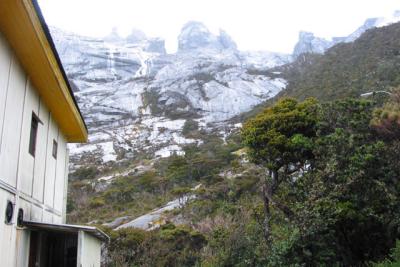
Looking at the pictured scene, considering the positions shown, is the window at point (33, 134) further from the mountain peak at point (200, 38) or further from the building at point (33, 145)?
the mountain peak at point (200, 38)

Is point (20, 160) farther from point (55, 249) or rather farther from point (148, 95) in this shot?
point (148, 95)

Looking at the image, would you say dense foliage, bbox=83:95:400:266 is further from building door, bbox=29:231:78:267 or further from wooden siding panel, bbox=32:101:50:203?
wooden siding panel, bbox=32:101:50:203

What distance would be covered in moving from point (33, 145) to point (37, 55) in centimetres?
225

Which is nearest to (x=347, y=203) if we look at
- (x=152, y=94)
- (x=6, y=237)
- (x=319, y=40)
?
(x=6, y=237)

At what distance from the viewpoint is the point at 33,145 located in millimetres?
9430

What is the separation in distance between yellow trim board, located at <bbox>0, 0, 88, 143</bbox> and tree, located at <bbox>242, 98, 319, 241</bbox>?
6.82 m

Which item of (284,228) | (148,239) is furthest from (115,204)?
(284,228)

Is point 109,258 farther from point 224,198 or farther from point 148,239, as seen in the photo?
point 224,198

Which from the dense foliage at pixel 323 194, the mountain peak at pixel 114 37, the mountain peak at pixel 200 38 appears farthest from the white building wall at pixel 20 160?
the mountain peak at pixel 114 37

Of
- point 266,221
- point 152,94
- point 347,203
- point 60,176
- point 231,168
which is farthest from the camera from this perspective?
point 152,94

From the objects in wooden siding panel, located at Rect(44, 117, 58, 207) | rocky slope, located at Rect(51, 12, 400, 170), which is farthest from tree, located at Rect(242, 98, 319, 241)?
rocky slope, located at Rect(51, 12, 400, 170)

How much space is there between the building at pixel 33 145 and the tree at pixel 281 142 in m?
6.59

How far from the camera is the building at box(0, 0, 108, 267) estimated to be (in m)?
A: 7.30

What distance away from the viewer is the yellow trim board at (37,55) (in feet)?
21.5
